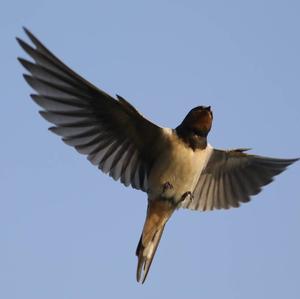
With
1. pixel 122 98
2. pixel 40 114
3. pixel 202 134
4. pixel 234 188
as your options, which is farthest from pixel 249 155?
pixel 40 114

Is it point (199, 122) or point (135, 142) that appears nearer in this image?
point (199, 122)

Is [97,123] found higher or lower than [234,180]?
lower

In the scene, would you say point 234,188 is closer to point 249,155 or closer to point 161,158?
point 249,155

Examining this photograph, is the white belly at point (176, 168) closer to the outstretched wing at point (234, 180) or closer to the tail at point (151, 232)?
the tail at point (151, 232)

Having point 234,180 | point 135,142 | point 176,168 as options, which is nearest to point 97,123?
point 135,142

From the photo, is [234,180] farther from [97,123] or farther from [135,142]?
[97,123]

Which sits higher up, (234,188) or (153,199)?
(234,188)
